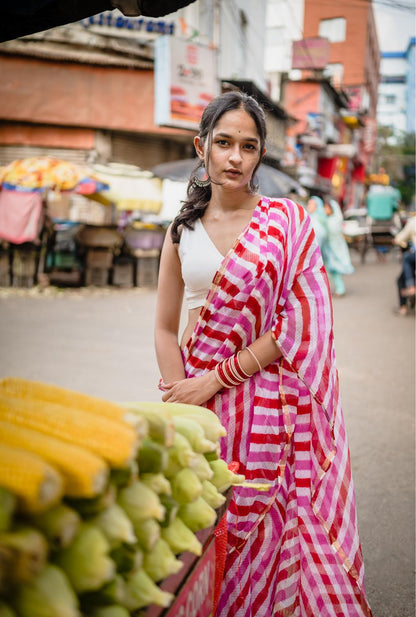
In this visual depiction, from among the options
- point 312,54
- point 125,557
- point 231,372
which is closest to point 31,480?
point 125,557

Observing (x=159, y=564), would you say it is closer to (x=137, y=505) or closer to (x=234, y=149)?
(x=137, y=505)

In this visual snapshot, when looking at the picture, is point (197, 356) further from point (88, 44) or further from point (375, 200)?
point (375, 200)

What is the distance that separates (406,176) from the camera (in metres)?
50.8

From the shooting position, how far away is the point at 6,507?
2.61 feet

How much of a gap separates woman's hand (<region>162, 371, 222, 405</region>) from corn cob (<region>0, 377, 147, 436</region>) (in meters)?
0.82

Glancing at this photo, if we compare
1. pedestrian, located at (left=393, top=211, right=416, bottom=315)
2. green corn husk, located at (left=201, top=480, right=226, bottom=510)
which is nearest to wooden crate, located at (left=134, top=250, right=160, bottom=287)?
pedestrian, located at (left=393, top=211, right=416, bottom=315)

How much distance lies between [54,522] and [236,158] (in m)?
1.34

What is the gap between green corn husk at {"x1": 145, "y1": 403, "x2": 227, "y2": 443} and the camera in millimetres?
1296

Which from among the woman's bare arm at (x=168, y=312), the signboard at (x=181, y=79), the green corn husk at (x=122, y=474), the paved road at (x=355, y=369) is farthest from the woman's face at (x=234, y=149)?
the signboard at (x=181, y=79)

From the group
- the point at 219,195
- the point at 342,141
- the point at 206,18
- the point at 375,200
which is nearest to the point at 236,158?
the point at 219,195

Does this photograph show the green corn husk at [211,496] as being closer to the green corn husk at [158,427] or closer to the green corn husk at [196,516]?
the green corn husk at [196,516]

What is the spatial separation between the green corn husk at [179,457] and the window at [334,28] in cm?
4437

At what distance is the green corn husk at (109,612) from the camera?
90 centimetres

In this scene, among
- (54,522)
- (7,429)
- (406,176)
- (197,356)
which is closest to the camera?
(54,522)
